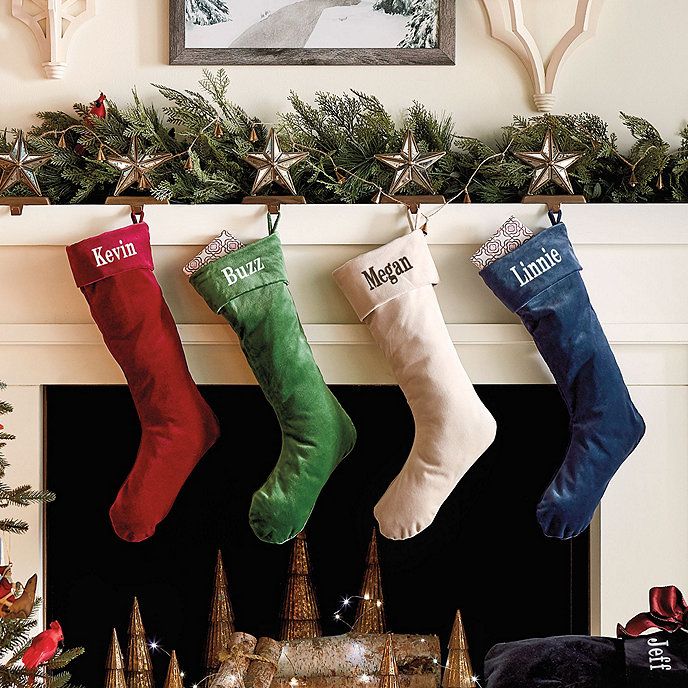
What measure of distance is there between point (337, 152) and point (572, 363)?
1.92 ft

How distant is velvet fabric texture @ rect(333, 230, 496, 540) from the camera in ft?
4.85

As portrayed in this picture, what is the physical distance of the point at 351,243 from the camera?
1.56 meters

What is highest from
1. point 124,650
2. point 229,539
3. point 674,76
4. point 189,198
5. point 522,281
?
point 674,76

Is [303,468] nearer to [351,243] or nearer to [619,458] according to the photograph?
[351,243]

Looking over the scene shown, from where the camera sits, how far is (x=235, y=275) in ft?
4.80

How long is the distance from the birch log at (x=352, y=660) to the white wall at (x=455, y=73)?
1.03m

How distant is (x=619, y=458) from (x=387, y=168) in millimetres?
676

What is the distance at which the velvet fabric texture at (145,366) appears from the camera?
150cm

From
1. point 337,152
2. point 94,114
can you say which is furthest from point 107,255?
point 337,152

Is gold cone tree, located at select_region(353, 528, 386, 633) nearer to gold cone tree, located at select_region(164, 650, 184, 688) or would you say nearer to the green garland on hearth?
gold cone tree, located at select_region(164, 650, 184, 688)

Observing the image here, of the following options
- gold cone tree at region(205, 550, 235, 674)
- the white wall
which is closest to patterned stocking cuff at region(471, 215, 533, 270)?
the white wall

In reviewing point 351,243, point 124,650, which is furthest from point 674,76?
point 124,650

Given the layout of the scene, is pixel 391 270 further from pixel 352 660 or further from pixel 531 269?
pixel 352 660

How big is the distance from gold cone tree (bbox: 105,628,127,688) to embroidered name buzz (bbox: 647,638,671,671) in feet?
3.33
